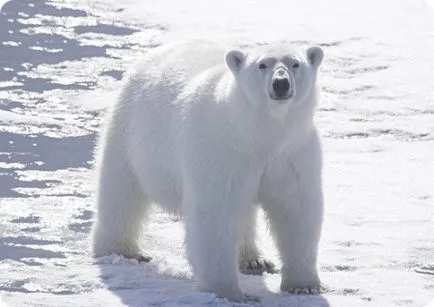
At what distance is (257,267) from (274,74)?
141 centimetres

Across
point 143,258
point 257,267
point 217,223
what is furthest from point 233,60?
point 143,258

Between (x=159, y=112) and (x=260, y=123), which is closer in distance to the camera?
(x=260, y=123)

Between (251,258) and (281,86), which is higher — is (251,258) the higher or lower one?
the lower one

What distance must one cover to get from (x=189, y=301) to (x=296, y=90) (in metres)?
1.07

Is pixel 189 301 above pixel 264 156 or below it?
below

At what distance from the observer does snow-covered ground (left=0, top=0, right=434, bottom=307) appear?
6945mm

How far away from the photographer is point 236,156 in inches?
260

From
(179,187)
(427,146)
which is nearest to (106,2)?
(427,146)

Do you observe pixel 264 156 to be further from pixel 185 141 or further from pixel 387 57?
pixel 387 57

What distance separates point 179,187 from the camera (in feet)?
23.0

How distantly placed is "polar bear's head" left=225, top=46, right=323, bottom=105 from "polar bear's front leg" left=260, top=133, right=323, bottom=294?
1.12 feet

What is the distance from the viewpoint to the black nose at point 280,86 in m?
6.26

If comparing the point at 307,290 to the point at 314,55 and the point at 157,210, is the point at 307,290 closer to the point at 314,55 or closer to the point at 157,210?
the point at 314,55

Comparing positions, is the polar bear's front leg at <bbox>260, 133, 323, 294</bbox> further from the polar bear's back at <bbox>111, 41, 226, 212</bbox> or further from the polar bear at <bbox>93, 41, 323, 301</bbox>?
the polar bear's back at <bbox>111, 41, 226, 212</bbox>
